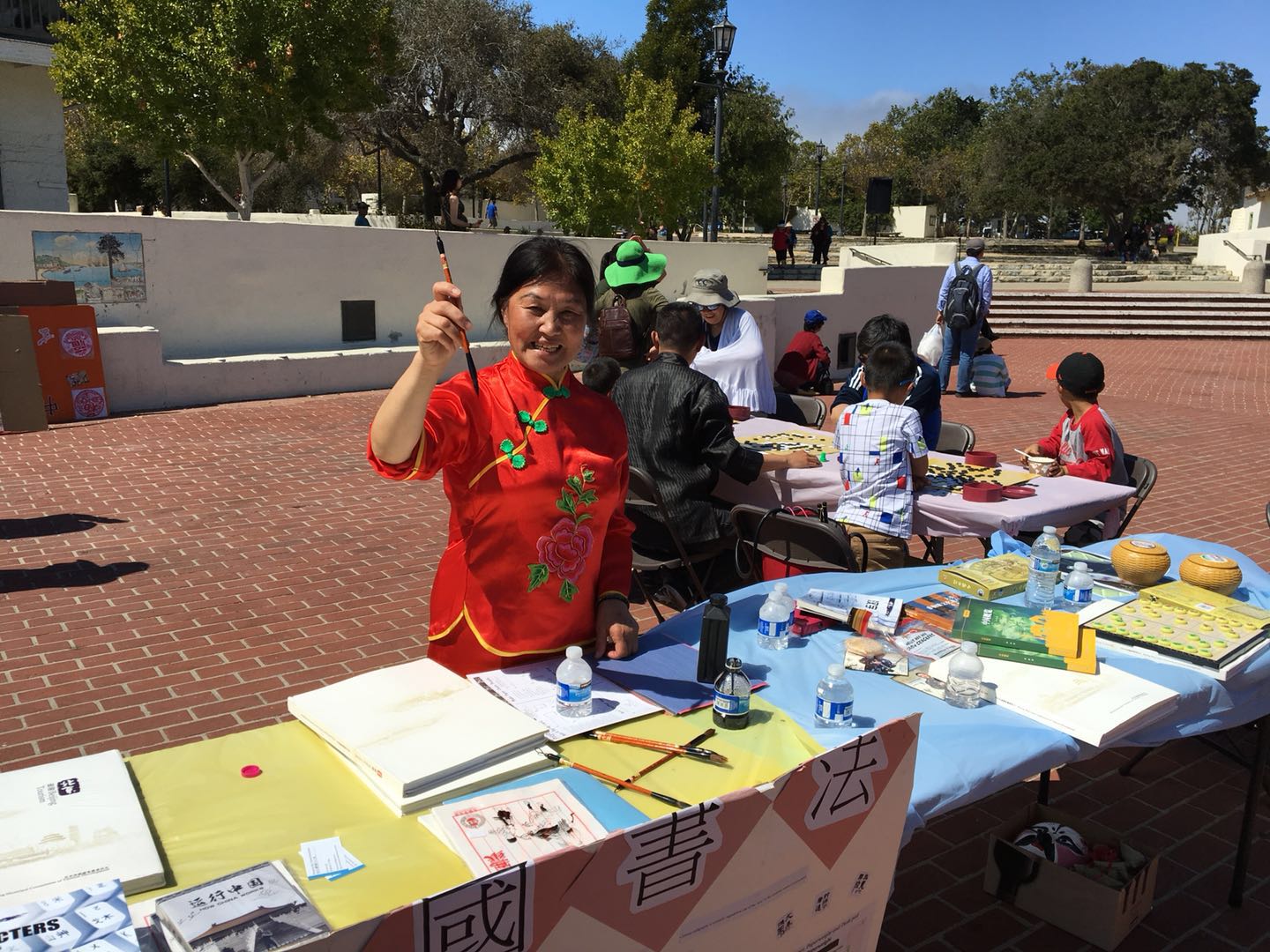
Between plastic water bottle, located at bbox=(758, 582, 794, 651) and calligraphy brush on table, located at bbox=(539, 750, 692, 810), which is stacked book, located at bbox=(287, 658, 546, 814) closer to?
calligraphy brush on table, located at bbox=(539, 750, 692, 810)

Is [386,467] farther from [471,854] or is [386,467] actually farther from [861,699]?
[861,699]

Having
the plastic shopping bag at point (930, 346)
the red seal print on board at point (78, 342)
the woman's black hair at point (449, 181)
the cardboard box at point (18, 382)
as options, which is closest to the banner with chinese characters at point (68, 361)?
the red seal print on board at point (78, 342)

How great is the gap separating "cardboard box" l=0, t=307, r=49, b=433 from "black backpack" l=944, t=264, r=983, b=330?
35.5 ft

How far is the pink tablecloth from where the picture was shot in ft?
16.3

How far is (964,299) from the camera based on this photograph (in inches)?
549

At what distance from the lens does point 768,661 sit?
3049mm

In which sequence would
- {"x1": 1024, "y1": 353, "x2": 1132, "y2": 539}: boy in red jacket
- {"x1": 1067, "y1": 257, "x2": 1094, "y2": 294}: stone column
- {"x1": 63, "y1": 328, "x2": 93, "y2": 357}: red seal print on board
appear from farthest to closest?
{"x1": 1067, "y1": 257, "x2": 1094, "y2": 294}: stone column → {"x1": 63, "y1": 328, "x2": 93, "y2": 357}: red seal print on board → {"x1": 1024, "y1": 353, "x2": 1132, "y2": 539}: boy in red jacket

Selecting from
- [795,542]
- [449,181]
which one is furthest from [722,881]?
[449,181]

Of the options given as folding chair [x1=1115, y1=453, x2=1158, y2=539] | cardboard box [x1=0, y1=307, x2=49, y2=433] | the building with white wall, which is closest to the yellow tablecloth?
folding chair [x1=1115, y1=453, x2=1158, y2=539]

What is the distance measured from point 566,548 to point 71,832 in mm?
1248

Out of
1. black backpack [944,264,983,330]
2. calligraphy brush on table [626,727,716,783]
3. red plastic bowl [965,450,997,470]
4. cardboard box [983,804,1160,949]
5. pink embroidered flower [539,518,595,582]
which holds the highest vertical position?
black backpack [944,264,983,330]

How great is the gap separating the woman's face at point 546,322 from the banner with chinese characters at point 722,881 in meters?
1.17

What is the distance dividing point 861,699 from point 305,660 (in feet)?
10.8

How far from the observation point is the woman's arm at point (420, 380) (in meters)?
2.18
